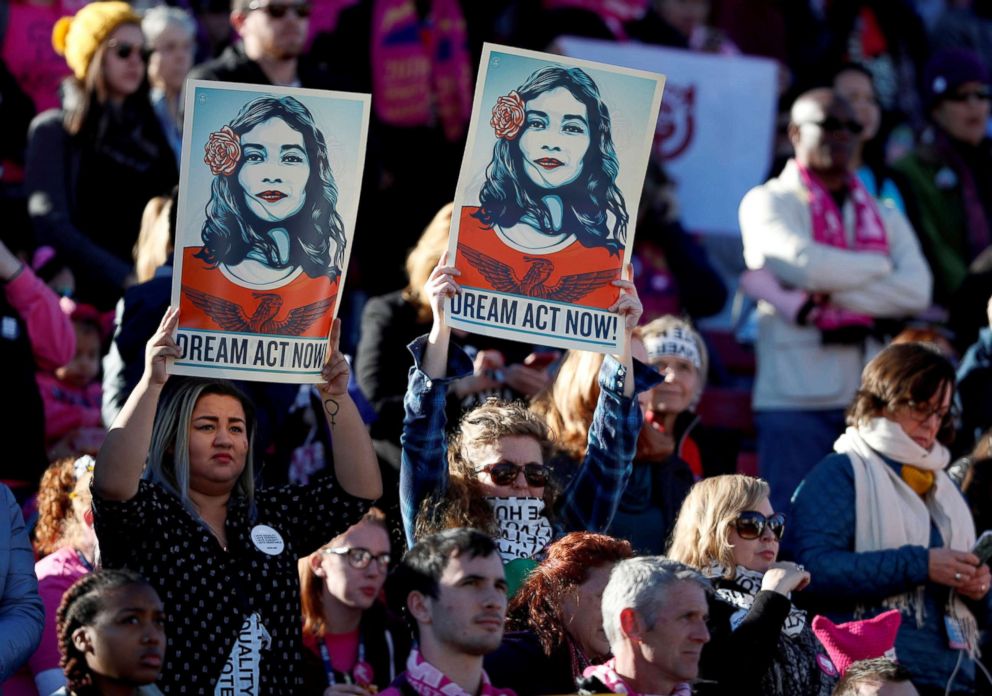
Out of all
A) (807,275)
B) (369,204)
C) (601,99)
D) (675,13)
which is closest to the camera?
(601,99)

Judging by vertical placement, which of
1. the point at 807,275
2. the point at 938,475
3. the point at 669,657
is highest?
the point at 807,275

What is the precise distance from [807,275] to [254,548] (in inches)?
150

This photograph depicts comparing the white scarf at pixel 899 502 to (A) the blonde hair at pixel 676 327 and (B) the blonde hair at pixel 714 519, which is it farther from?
(B) the blonde hair at pixel 714 519

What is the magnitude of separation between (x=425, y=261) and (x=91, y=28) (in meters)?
2.47

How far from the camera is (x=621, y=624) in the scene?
496cm

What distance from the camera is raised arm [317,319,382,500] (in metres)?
5.33

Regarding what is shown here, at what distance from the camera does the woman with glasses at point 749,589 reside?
212 inches

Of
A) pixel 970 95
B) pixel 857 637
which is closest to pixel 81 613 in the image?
pixel 857 637

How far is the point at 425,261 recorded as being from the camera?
21.5 feet

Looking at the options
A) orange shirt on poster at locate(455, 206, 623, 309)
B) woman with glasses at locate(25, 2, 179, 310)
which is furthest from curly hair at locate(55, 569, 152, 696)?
woman with glasses at locate(25, 2, 179, 310)

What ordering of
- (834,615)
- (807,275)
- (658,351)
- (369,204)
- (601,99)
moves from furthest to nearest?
(369,204), (807,275), (658,351), (834,615), (601,99)

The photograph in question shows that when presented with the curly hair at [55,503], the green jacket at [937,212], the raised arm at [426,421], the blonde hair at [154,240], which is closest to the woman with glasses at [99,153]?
the blonde hair at [154,240]

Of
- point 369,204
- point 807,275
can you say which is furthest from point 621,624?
point 369,204

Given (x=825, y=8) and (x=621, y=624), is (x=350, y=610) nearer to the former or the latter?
(x=621, y=624)
